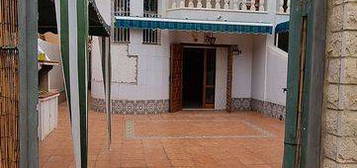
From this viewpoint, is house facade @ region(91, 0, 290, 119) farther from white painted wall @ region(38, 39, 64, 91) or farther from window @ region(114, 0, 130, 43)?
white painted wall @ region(38, 39, 64, 91)

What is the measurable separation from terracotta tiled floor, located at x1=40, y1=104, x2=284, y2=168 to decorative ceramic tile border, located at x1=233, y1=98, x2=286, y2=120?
29cm

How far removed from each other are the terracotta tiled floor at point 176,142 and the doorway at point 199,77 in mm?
1516

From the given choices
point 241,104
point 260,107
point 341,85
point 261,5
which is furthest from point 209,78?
point 341,85

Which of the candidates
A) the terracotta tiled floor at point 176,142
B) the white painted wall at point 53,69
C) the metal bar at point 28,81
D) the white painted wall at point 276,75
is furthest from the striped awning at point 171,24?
the metal bar at point 28,81

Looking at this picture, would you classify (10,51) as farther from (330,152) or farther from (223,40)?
(223,40)

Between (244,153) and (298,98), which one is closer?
(298,98)

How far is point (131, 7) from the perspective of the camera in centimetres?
1025

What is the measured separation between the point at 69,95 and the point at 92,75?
924 centimetres

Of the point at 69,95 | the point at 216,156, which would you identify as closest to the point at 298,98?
the point at 69,95

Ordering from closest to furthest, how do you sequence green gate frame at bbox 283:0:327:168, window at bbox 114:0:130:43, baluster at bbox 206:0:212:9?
green gate frame at bbox 283:0:327:168, window at bbox 114:0:130:43, baluster at bbox 206:0:212:9

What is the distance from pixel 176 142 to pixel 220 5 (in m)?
5.41

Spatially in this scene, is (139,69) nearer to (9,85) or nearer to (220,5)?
(220,5)

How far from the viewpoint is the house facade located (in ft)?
A: 33.3

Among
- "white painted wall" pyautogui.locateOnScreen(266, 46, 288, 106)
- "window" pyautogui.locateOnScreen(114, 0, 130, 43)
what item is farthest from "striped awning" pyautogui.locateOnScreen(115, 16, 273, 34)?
"white painted wall" pyautogui.locateOnScreen(266, 46, 288, 106)
